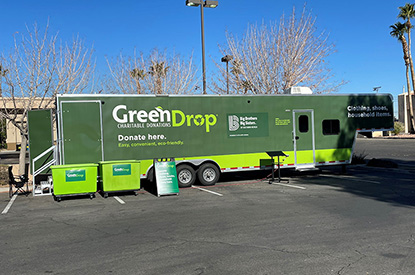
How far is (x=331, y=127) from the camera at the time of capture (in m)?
15.0

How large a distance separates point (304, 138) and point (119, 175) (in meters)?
7.02

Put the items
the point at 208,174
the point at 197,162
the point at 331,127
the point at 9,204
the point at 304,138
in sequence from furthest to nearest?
1. the point at 331,127
2. the point at 304,138
3. the point at 208,174
4. the point at 197,162
5. the point at 9,204

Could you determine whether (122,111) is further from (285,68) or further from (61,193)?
(285,68)

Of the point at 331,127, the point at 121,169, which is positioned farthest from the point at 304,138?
the point at 121,169

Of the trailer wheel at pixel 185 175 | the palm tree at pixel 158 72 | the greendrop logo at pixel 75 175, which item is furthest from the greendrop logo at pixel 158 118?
the palm tree at pixel 158 72

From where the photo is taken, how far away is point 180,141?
13.0m

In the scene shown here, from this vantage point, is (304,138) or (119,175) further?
(304,138)

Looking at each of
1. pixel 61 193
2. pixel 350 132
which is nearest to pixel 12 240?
pixel 61 193

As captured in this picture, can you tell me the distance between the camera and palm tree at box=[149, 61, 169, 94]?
22.8 metres

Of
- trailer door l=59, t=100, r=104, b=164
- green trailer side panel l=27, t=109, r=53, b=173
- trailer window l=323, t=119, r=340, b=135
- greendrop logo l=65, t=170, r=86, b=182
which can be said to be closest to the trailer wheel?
trailer door l=59, t=100, r=104, b=164

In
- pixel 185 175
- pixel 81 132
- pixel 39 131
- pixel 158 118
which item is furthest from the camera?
pixel 185 175

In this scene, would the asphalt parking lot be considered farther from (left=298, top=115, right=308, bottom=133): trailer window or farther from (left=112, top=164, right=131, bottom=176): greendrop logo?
(left=298, top=115, right=308, bottom=133): trailer window

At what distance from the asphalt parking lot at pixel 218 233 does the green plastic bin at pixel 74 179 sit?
301 mm

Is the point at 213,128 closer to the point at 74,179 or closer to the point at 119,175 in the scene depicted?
the point at 119,175
